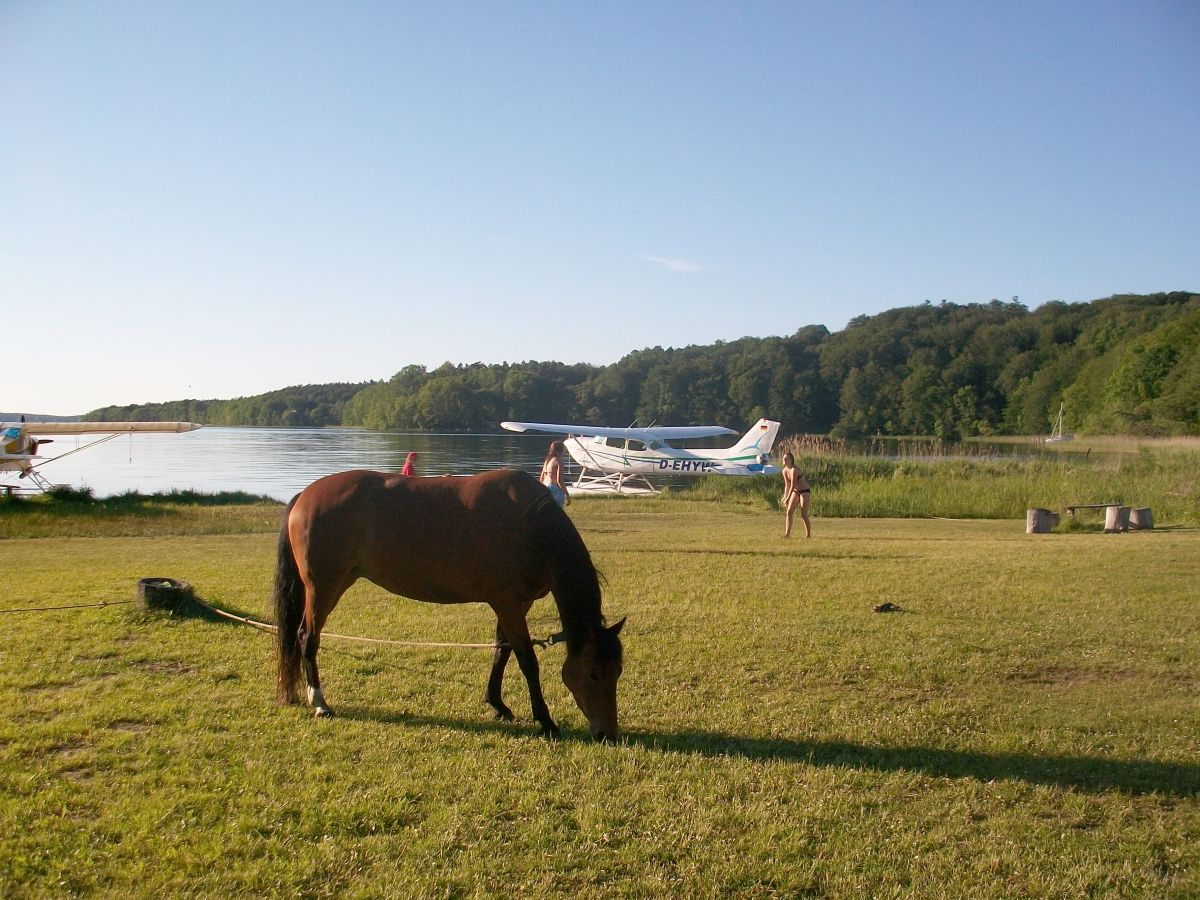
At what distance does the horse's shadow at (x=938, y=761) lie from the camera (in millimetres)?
4723

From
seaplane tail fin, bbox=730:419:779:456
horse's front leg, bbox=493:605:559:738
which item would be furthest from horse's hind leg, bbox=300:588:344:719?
seaplane tail fin, bbox=730:419:779:456

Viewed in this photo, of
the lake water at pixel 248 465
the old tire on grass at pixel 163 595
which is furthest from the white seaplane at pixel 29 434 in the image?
the old tire on grass at pixel 163 595

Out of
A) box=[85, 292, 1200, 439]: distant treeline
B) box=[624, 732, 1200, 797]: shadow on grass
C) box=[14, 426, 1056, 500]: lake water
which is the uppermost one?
box=[85, 292, 1200, 439]: distant treeline

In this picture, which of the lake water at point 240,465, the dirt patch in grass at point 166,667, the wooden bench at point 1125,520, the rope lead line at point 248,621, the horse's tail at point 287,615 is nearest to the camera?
the horse's tail at point 287,615

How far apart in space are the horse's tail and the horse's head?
6.89ft

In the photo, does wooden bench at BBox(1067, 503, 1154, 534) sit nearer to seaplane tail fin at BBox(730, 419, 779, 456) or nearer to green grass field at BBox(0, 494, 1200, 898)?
green grass field at BBox(0, 494, 1200, 898)

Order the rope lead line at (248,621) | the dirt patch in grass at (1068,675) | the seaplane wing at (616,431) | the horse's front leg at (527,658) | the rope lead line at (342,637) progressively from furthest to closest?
the seaplane wing at (616,431) → the rope lead line at (248,621) → the rope lead line at (342,637) → the dirt patch in grass at (1068,675) → the horse's front leg at (527,658)

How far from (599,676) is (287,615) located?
2337 millimetres

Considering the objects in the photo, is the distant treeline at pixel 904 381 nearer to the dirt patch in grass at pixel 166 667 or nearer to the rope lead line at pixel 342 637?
the rope lead line at pixel 342 637

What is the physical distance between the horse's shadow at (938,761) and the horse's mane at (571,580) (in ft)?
2.15

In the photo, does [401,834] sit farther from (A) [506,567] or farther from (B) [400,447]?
(B) [400,447]

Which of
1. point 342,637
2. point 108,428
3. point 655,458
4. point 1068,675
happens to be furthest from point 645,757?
point 655,458

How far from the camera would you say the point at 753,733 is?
548 cm

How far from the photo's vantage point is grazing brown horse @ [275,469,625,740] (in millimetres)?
5410
